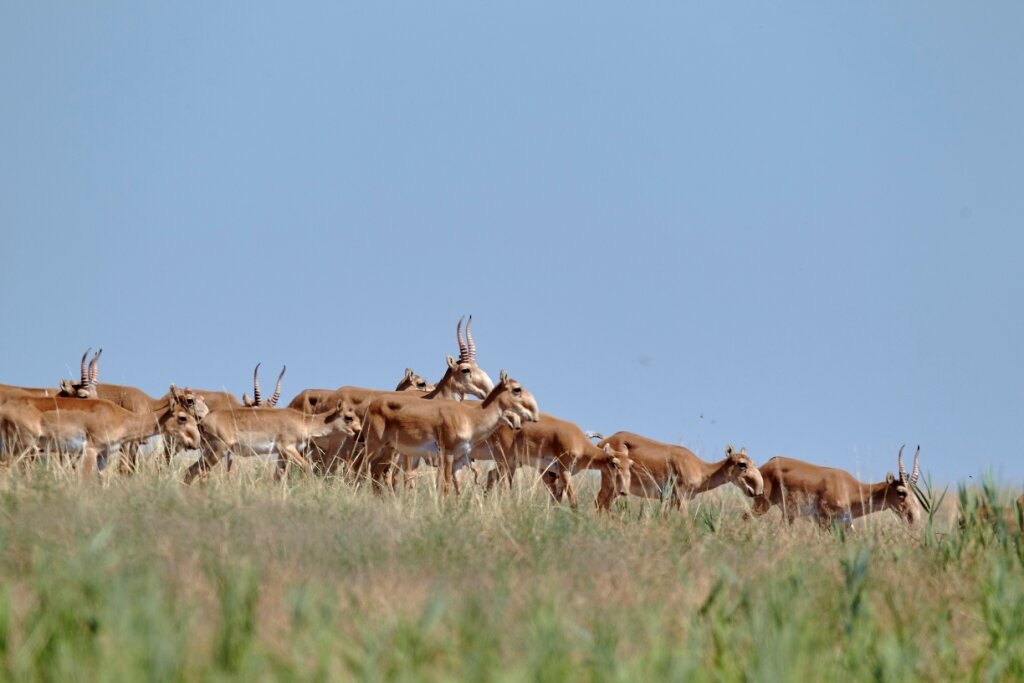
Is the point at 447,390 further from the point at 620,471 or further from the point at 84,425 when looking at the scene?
the point at 84,425

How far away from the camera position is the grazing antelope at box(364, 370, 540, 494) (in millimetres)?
16703

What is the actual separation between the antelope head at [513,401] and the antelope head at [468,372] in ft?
8.14

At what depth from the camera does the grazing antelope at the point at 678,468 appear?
1773cm

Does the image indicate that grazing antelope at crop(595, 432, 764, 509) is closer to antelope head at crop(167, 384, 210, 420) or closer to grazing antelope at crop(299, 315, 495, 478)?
grazing antelope at crop(299, 315, 495, 478)

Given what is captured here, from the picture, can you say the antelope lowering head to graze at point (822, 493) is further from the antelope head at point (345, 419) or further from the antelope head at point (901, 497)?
the antelope head at point (345, 419)

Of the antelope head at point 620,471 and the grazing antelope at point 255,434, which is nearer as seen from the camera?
the grazing antelope at point 255,434

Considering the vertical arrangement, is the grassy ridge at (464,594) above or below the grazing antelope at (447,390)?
below

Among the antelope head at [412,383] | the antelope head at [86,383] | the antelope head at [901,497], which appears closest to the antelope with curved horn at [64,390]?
the antelope head at [86,383]

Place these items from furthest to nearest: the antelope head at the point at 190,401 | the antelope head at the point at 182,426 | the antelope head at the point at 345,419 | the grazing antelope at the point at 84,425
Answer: the antelope head at the point at 190,401 < the antelope head at the point at 345,419 < the antelope head at the point at 182,426 < the grazing antelope at the point at 84,425

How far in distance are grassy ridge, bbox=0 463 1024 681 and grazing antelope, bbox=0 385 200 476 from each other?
2.96 m

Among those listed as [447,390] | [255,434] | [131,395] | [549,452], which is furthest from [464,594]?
[131,395]

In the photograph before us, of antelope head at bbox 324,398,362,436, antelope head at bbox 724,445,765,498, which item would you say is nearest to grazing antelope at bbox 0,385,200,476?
antelope head at bbox 324,398,362,436

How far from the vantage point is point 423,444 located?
1670cm

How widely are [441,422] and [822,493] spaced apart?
5.24m
